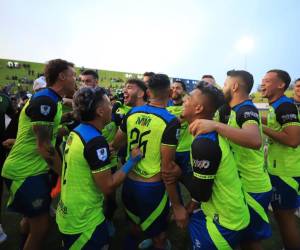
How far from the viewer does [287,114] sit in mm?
3338

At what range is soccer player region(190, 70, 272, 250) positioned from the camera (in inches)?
98.0

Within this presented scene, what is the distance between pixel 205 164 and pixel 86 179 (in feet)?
3.65

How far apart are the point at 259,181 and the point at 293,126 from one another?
3.88ft

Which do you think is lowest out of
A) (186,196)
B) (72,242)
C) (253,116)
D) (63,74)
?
(186,196)

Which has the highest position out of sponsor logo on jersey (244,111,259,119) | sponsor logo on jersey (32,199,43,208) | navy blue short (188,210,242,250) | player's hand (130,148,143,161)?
sponsor logo on jersey (244,111,259,119)

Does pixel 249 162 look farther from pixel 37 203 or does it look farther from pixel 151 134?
pixel 37 203

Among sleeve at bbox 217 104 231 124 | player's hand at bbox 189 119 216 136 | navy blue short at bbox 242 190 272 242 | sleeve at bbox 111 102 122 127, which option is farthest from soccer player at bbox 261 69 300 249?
sleeve at bbox 111 102 122 127

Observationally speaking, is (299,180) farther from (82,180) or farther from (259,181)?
(82,180)

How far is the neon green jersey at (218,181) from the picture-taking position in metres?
1.90

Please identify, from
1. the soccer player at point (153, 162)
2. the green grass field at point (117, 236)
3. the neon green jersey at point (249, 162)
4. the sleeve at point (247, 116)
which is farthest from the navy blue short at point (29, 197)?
the sleeve at point (247, 116)

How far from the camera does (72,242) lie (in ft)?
7.36

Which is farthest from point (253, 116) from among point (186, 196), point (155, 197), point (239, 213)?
point (186, 196)

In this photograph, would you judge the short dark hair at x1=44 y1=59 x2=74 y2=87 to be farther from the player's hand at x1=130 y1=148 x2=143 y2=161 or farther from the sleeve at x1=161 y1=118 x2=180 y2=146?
the sleeve at x1=161 y1=118 x2=180 y2=146

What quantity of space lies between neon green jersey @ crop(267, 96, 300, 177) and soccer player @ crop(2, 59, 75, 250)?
3048 mm
